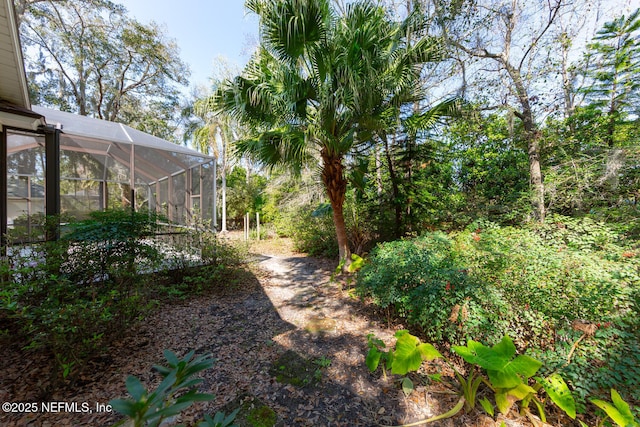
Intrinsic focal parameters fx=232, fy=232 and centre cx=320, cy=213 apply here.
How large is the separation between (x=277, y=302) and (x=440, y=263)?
9.20 feet

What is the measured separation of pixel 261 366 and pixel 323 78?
4775 millimetres

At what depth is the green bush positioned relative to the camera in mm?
1855

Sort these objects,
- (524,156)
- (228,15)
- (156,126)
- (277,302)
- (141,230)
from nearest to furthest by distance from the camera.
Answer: (141,230), (277,302), (524,156), (228,15), (156,126)

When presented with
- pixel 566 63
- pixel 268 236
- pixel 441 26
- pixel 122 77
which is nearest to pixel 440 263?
pixel 441 26

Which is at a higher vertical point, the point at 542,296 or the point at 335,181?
the point at 335,181

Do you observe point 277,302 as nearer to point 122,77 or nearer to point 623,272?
point 623,272

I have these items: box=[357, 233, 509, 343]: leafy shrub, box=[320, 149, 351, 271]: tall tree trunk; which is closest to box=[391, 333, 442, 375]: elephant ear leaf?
box=[357, 233, 509, 343]: leafy shrub

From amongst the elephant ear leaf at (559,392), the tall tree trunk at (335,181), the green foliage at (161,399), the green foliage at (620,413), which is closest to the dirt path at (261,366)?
the elephant ear leaf at (559,392)

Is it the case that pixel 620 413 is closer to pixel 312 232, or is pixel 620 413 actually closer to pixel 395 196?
pixel 395 196

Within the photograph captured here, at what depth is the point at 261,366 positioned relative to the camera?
2498 mm

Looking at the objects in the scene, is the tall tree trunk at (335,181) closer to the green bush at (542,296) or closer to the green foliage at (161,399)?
the green bush at (542,296)

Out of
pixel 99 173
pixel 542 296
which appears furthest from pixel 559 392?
pixel 99 173

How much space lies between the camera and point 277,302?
4.21m

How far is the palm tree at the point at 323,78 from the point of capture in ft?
13.7
